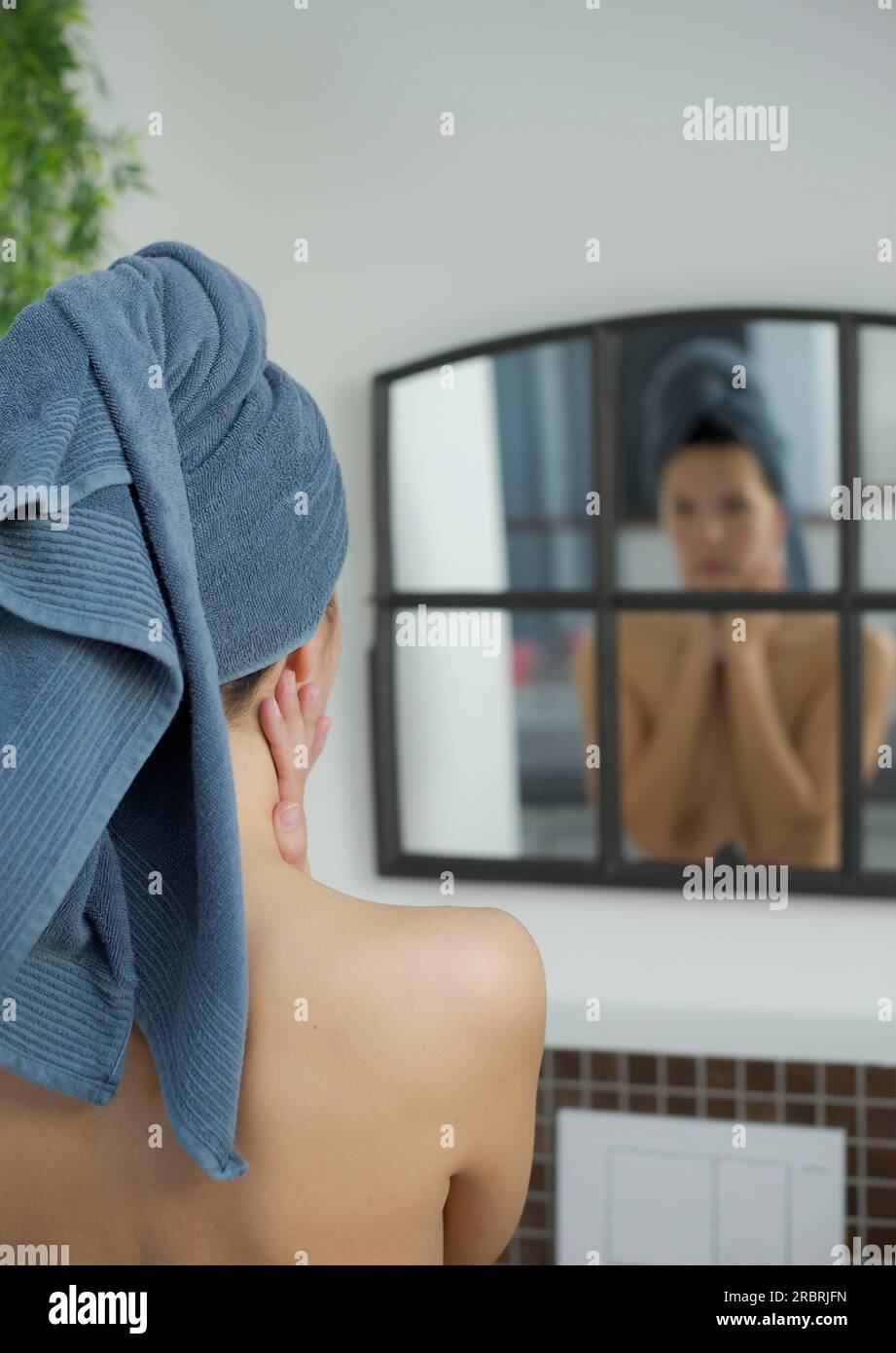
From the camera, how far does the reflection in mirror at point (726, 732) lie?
8.41 feet

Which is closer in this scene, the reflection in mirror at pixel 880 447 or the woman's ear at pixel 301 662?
the woman's ear at pixel 301 662

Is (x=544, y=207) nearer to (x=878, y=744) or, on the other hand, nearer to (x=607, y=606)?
(x=607, y=606)

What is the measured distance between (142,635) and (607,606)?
4.02 feet

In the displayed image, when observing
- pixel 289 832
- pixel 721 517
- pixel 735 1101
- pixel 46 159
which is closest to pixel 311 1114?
pixel 289 832

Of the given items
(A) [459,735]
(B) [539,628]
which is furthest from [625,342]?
(A) [459,735]

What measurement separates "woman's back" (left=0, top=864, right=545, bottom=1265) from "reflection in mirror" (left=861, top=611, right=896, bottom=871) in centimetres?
93

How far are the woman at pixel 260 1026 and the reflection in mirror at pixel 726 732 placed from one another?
168cm

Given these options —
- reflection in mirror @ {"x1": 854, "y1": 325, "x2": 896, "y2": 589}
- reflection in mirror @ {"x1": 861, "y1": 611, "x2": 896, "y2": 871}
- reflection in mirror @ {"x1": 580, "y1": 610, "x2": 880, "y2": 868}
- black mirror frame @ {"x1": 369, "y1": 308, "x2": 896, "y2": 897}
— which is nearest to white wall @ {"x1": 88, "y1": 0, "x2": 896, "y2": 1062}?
black mirror frame @ {"x1": 369, "y1": 308, "x2": 896, "y2": 897}

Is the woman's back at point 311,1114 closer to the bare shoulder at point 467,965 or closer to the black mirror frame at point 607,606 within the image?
the bare shoulder at point 467,965

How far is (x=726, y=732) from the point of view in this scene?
271 cm

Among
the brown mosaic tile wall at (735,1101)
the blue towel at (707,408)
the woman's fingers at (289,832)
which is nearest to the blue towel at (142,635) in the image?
the woman's fingers at (289,832)

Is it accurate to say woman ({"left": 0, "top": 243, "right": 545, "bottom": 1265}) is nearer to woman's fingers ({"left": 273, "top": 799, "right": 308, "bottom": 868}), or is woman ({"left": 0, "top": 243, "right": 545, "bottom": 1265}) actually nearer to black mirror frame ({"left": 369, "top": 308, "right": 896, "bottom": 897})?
woman's fingers ({"left": 273, "top": 799, "right": 308, "bottom": 868})

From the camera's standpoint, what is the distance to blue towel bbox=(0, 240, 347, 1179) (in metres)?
0.58

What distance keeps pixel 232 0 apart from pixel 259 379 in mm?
1255
